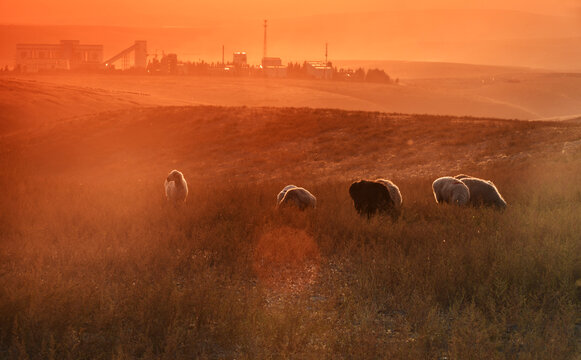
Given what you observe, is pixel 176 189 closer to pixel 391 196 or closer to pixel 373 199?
pixel 373 199

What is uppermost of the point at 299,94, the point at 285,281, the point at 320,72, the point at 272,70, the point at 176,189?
the point at 272,70

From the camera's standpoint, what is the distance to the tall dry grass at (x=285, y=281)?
19.8ft

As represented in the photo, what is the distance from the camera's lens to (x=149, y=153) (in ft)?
119

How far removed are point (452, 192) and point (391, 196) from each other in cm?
142

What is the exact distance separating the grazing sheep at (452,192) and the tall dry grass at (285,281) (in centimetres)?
41

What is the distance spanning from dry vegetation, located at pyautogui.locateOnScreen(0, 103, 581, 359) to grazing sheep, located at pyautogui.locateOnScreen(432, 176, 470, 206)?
1.63 feet

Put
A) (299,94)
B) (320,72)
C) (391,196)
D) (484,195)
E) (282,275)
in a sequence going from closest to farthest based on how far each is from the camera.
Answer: (282,275)
(391,196)
(484,195)
(299,94)
(320,72)

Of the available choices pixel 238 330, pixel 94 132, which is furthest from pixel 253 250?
pixel 94 132

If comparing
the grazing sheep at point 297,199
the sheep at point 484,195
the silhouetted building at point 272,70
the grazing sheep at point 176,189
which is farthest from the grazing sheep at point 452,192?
the silhouetted building at point 272,70

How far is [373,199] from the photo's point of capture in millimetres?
12055

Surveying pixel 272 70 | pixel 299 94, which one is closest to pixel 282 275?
pixel 299 94

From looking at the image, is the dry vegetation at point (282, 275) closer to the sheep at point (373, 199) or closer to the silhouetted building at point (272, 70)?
the sheep at point (373, 199)

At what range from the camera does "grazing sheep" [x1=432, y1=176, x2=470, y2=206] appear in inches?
492

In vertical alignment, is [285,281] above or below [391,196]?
below
